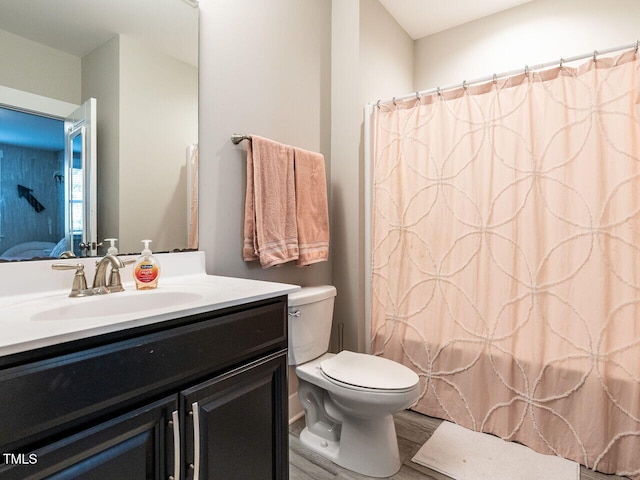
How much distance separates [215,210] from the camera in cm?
151

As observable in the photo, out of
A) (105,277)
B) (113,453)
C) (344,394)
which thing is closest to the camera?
(113,453)

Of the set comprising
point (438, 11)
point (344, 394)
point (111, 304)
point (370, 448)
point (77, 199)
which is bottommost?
point (370, 448)

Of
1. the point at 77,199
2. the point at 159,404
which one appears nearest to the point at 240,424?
the point at 159,404

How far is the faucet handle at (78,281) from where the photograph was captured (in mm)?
1029

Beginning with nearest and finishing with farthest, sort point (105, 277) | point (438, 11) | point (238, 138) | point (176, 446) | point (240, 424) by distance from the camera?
1. point (176, 446)
2. point (240, 424)
3. point (105, 277)
4. point (238, 138)
5. point (438, 11)

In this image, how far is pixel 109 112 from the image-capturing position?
1.21 m

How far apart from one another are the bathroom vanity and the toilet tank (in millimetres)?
458

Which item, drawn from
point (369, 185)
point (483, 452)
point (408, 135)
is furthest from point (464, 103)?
point (483, 452)

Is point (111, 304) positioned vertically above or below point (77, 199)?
below

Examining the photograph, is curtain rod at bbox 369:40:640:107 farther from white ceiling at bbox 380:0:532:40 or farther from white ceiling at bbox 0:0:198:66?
white ceiling at bbox 0:0:198:66

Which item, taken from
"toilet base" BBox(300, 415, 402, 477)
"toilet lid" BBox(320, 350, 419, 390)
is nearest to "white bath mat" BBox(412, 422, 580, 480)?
"toilet base" BBox(300, 415, 402, 477)

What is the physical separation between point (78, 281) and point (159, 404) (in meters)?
0.50

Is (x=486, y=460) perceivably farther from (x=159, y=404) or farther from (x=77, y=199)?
(x=77, y=199)

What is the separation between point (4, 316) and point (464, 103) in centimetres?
203
